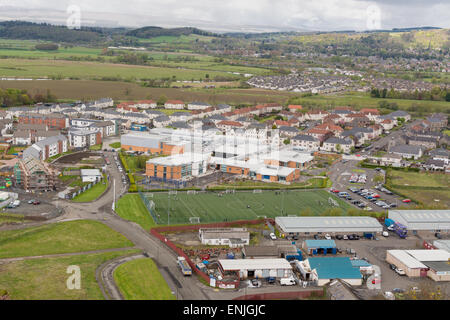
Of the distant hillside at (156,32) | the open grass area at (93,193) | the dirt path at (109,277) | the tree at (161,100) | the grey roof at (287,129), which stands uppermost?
the distant hillside at (156,32)

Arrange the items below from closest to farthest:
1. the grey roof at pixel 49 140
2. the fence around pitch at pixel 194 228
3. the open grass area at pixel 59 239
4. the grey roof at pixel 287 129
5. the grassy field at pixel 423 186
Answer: the fence around pitch at pixel 194 228 → the open grass area at pixel 59 239 → the grassy field at pixel 423 186 → the grey roof at pixel 49 140 → the grey roof at pixel 287 129

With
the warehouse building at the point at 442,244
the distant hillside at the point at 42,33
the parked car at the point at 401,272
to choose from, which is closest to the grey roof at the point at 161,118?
the warehouse building at the point at 442,244

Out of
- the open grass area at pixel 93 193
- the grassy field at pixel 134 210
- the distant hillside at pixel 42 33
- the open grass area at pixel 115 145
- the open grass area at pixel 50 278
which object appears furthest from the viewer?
the distant hillside at pixel 42 33

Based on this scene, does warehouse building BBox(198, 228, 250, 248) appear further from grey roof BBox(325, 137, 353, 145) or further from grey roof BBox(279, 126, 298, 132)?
grey roof BBox(279, 126, 298, 132)

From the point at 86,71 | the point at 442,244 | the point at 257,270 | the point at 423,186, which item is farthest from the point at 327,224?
the point at 86,71

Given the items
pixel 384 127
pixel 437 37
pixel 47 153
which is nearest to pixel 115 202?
pixel 47 153

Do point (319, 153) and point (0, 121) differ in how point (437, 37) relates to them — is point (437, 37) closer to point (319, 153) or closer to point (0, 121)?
point (319, 153)

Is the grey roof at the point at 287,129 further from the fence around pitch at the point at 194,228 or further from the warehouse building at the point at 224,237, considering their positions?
the warehouse building at the point at 224,237
